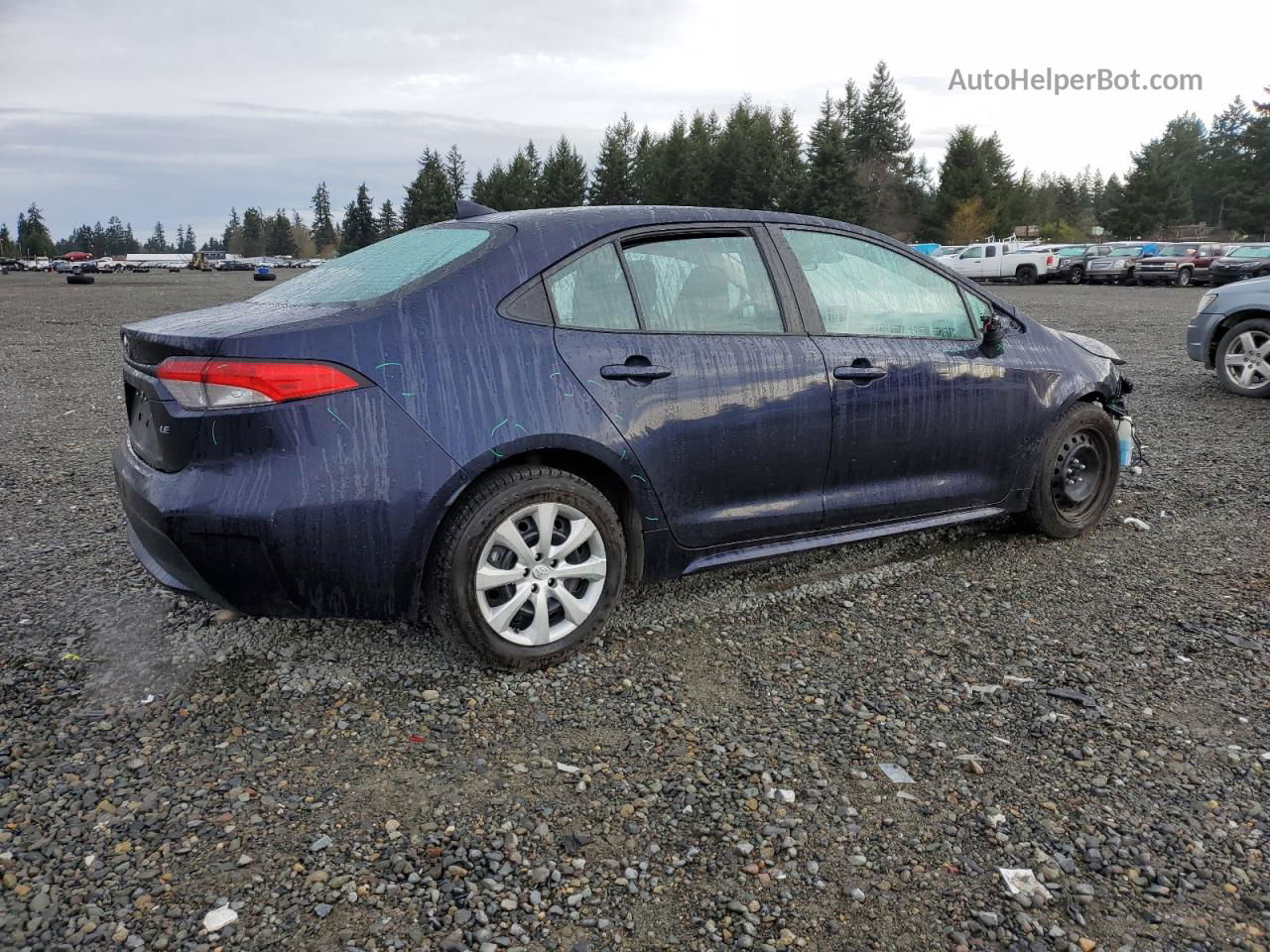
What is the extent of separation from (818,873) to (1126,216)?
285ft

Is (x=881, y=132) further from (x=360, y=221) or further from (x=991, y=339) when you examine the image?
(x=991, y=339)

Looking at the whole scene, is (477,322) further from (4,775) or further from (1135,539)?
(1135,539)

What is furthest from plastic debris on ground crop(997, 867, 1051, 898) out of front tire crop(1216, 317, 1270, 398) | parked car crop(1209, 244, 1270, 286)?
parked car crop(1209, 244, 1270, 286)

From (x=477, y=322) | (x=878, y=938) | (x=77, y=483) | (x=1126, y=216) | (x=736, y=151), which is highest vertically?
(x=736, y=151)

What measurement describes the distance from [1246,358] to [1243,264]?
79.6ft

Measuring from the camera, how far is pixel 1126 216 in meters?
78.7

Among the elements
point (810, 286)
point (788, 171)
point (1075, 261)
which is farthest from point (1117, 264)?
point (788, 171)

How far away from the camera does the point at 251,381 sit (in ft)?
10.2

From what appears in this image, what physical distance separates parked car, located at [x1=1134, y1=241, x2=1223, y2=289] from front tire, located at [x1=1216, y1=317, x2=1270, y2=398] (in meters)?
28.7

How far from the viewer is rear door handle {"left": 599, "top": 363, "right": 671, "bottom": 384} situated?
3.53 meters

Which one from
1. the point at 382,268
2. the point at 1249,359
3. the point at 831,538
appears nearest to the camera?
the point at 382,268

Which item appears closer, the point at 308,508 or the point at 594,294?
the point at 308,508

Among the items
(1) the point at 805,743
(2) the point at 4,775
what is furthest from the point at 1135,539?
(2) the point at 4,775

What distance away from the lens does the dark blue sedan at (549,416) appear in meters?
3.14
